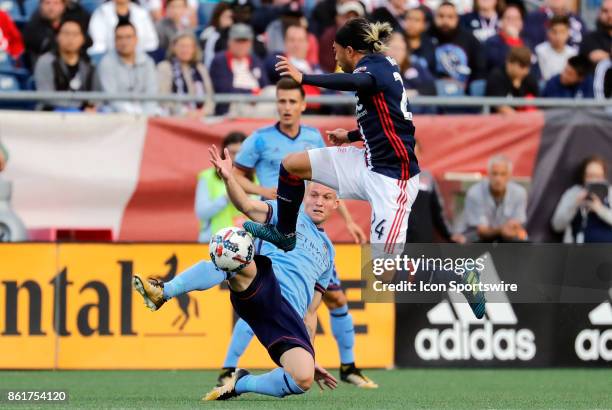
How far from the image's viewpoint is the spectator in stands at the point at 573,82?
1681 centimetres

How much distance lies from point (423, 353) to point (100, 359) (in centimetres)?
329

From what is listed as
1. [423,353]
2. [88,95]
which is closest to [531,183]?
[423,353]

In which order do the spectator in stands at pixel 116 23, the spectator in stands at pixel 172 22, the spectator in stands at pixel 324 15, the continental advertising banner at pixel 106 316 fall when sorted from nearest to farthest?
the continental advertising banner at pixel 106 316 → the spectator in stands at pixel 116 23 → the spectator in stands at pixel 172 22 → the spectator in stands at pixel 324 15

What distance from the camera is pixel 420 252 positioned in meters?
11.7

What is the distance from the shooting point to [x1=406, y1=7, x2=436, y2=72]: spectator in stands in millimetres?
17359

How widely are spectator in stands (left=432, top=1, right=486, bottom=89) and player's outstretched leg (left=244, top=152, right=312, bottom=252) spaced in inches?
295

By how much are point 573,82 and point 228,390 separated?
26.6 feet

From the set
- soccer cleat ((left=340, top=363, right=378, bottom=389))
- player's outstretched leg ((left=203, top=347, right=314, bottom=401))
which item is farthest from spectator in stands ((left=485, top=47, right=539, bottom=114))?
player's outstretched leg ((left=203, top=347, right=314, bottom=401))

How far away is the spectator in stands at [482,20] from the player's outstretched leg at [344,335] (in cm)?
723

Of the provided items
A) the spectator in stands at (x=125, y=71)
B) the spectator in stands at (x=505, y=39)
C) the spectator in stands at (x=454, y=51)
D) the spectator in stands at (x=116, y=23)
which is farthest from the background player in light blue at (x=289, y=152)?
the spectator in stands at (x=505, y=39)

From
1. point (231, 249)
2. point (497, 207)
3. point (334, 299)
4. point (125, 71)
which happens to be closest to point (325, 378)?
point (231, 249)

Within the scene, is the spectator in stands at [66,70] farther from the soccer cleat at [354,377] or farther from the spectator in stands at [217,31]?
the soccer cleat at [354,377]

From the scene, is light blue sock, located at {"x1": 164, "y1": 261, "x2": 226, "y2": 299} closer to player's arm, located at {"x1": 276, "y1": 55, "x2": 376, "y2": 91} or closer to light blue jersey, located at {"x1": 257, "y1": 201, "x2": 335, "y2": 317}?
light blue jersey, located at {"x1": 257, "y1": 201, "x2": 335, "y2": 317}

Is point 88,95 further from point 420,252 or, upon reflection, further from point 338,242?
point 420,252
